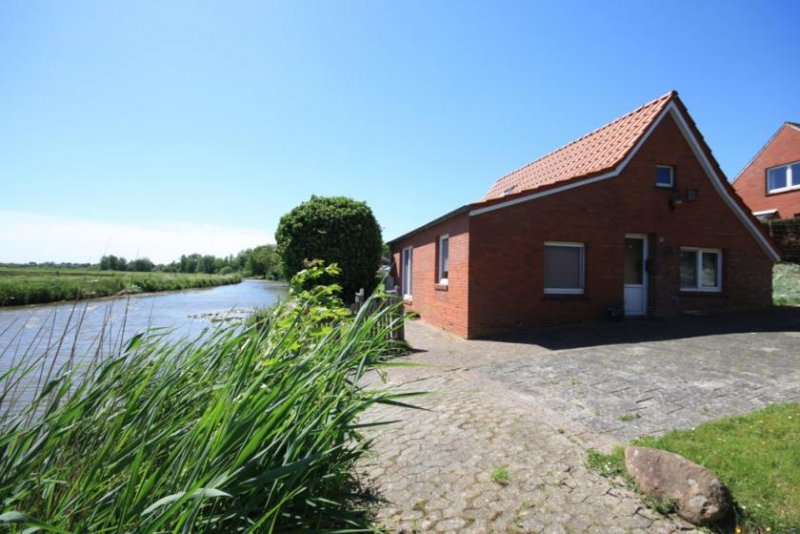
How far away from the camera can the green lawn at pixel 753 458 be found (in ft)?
9.81

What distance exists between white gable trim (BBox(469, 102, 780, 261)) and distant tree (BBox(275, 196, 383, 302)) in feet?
16.2

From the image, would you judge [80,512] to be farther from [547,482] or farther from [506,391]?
[506,391]

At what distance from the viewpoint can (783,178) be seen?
79.3 feet

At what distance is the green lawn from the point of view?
2990 mm

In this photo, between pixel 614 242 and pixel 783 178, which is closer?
pixel 614 242

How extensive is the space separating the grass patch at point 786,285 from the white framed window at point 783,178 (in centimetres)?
787

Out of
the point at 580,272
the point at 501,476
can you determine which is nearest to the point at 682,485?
the point at 501,476

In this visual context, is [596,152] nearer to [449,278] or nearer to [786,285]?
[449,278]

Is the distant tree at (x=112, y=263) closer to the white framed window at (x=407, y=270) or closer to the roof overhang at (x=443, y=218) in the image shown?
the roof overhang at (x=443, y=218)

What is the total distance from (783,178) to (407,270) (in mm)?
22280

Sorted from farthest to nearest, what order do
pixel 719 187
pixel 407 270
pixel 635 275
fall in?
1. pixel 407 270
2. pixel 719 187
3. pixel 635 275

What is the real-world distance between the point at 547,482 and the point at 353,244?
11286 millimetres

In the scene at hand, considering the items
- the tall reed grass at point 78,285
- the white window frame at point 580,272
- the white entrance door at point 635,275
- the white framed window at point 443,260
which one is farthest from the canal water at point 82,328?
the white entrance door at point 635,275

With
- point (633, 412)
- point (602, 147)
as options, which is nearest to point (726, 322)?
point (602, 147)
